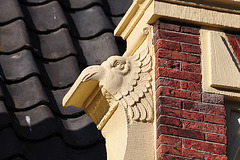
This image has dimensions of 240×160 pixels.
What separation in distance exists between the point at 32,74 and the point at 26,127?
2.35 ft

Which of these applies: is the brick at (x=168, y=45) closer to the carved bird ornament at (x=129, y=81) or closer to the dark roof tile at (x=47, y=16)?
the carved bird ornament at (x=129, y=81)

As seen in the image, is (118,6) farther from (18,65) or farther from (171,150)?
(171,150)

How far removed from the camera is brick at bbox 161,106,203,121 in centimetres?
616

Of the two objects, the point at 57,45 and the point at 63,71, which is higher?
the point at 57,45

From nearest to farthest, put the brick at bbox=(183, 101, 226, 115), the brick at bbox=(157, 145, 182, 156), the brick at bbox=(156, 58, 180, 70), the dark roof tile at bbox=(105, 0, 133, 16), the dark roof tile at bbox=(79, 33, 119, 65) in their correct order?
1. the brick at bbox=(157, 145, 182, 156)
2. the brick at bbox=(183, 101, 226, 115)
3. the brick at bbox=(156, 58, 180, 70)
4. the dark roof tile at bbox=(79, 33, 119, 65)
5. the dark roof tile at bbox=(105, 0, 133, 16)

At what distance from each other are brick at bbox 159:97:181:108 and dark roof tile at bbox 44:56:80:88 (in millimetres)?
2555

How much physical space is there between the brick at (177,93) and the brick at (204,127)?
195 mm

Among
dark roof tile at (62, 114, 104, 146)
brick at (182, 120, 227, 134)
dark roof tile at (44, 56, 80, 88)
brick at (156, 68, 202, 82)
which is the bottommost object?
dark roof tile at (62, 114, 104, 146)

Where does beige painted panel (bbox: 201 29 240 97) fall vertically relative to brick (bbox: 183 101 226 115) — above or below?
above

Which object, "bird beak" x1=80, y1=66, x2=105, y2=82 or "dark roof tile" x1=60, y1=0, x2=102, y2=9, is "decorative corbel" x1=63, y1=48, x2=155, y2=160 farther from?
"dark roof tile" x1=60, y1=0, x2=102, y2=9

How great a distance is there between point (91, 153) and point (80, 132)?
11.8 inches

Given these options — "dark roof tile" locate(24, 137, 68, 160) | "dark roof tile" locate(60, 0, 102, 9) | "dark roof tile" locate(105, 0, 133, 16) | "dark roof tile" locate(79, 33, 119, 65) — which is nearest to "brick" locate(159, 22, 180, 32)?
"dark roof tile" locate(24, 137, 68, 160)

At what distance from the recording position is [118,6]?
1026cm

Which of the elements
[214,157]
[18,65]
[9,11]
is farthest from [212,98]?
[9,11]
